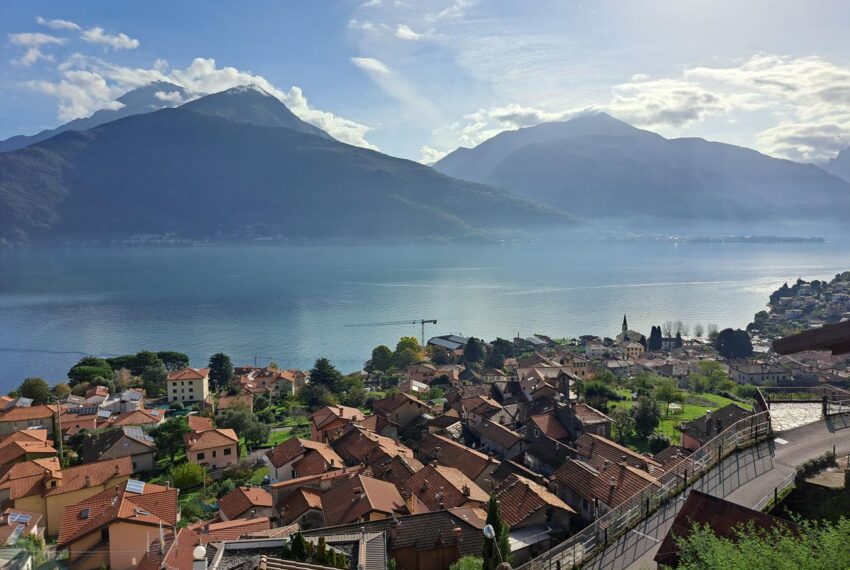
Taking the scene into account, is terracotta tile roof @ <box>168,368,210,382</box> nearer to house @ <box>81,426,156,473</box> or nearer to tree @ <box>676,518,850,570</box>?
house @ <box>81,426,156,473</box>

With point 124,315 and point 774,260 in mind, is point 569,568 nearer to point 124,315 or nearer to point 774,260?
point 124,315

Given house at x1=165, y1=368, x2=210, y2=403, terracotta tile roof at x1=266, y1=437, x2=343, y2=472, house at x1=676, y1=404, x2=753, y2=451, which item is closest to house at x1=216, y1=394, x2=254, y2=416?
house at x1=165, y1=368, x2=210, y2=403

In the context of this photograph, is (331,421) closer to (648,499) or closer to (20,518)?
(20,518)

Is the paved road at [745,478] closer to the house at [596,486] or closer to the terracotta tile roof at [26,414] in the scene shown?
the house at [596,486]

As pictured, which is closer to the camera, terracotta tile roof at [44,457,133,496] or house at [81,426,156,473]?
terracotta tile roof at [44,457,133,496]

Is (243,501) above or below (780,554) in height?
below

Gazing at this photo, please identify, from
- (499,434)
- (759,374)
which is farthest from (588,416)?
(759,374)

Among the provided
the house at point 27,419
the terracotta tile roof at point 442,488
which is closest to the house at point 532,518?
the terracotta tile roof at point 442,488
